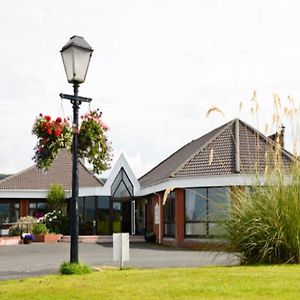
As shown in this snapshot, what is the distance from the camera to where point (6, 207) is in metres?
38.2

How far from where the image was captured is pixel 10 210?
125 feet

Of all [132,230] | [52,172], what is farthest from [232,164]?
[52,172]

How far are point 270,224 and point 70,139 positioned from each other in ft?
12.5

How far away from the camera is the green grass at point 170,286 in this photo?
6.93 m

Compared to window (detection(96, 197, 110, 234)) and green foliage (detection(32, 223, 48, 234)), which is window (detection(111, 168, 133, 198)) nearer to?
window (detection(96, 197, 110, 234))

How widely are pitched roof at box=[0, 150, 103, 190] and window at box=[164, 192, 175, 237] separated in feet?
29.2

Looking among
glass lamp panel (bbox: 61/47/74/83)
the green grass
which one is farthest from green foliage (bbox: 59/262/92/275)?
glass lamp panel (bbox: 61/47/74/83)

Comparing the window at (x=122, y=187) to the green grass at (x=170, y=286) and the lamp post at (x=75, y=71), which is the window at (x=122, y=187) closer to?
the lamp post at (x=75, y=71)

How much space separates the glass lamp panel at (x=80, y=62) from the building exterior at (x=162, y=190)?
30.5 feet

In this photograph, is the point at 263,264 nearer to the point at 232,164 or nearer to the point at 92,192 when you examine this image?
the point at 232,164

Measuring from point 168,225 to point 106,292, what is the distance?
21028 millimetres

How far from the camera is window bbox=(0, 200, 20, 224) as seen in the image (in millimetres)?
38000

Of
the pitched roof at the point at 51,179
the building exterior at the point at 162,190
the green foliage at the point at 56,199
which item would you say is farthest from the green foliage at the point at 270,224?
the green foliage at the point at 56,199

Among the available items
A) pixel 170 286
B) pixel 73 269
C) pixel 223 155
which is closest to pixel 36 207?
pixel 223 155
